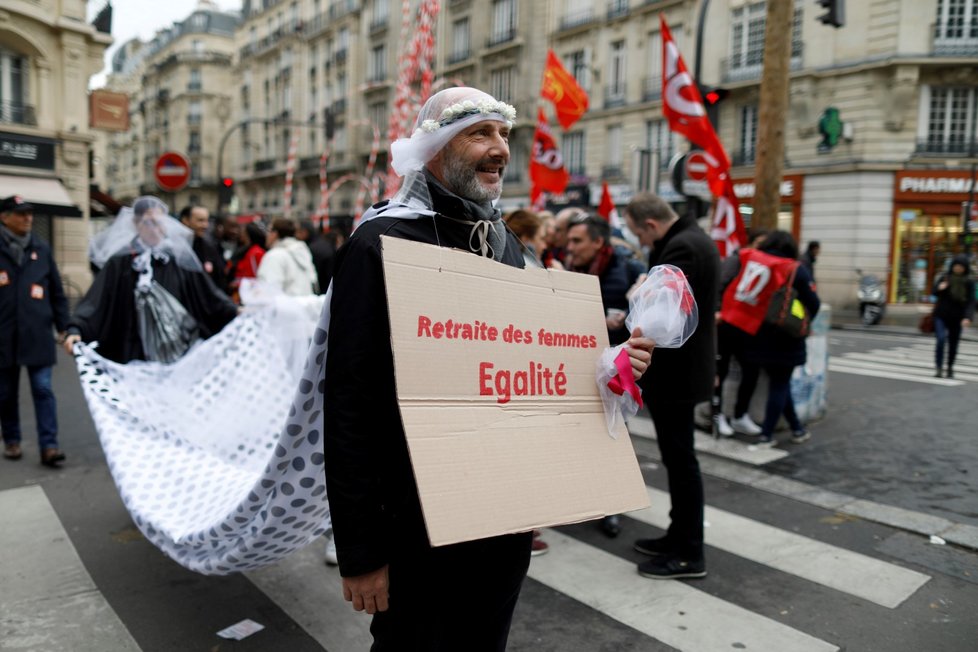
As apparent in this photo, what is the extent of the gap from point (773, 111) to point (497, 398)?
7522mm

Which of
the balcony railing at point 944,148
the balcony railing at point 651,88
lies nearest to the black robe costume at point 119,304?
the balcony railing at point 944,148

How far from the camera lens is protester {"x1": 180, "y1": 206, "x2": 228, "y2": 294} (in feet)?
23.2

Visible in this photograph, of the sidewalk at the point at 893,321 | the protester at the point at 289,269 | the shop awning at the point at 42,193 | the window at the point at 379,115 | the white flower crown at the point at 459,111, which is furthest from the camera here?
the window at the point at 379,115

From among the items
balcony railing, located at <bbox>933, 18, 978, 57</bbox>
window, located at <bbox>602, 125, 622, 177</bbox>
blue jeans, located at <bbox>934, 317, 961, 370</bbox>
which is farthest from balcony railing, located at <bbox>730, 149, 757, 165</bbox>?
blue jeans, located at <bbox>934, 317, 961, 370</bbox>

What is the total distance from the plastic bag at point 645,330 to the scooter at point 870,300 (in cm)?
1952

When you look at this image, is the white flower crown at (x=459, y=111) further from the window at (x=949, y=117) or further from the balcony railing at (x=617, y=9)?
the balcony railing at (x=617, y=9)

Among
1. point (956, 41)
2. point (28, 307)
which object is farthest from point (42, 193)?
point (956, 41)

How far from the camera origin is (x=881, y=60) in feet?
69.4

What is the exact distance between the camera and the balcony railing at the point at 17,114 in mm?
20094

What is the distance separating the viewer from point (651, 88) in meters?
26.6

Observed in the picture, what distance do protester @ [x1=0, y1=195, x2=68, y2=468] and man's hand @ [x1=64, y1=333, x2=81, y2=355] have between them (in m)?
1.83

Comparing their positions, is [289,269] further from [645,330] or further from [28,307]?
[645,330]

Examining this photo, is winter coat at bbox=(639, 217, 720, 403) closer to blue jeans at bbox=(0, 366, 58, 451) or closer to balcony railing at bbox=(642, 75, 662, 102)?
blue jeans at bbox=(0, 366, 58, 451)

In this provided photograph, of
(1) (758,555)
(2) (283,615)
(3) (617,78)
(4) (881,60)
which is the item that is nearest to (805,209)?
(4) (881,60)
